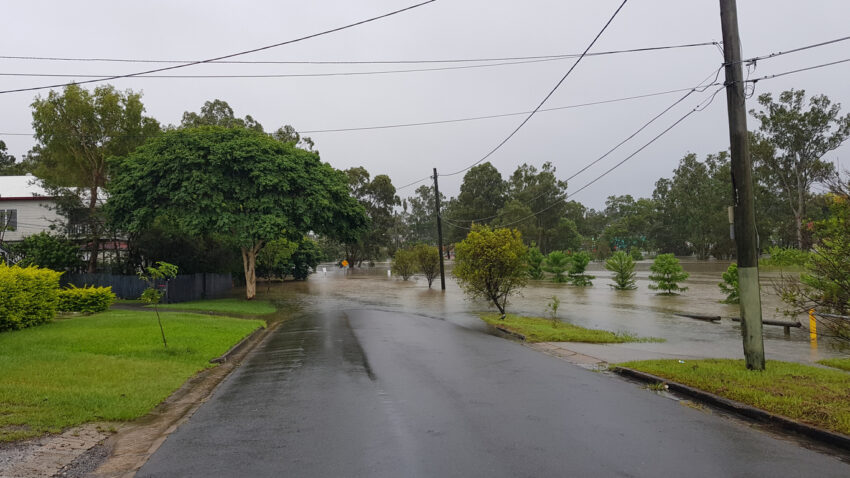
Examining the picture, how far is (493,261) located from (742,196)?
1109 centimetres

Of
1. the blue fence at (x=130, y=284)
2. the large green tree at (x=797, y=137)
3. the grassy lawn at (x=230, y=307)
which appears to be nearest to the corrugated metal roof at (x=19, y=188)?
the blue fence at (x=130, y=284)

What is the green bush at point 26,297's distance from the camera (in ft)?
39.8

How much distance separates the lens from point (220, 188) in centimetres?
2478

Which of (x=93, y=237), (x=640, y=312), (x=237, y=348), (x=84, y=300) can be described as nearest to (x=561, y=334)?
(x=237, y=348)

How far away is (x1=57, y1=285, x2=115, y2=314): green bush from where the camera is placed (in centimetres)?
1752

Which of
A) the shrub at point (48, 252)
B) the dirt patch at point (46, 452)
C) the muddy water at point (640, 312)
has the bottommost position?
the muddy water at point (640, 312)

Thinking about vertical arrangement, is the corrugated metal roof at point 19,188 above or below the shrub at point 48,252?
above

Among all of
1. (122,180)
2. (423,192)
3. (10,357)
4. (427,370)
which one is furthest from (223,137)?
(423,192)

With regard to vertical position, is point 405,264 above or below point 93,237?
below

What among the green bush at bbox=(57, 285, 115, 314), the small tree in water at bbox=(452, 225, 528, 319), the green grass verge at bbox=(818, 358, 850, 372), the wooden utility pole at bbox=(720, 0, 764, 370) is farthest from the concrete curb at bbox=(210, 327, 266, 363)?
the green grass verge at bbox=(818, 358, 850, 372)

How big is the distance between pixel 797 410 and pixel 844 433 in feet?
2.66

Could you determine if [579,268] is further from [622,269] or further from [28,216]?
[28,216]

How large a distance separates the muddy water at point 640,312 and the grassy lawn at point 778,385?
186 centimetres

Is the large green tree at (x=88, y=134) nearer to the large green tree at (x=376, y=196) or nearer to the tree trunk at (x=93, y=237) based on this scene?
the tree trunk at (x=93, y=237)
